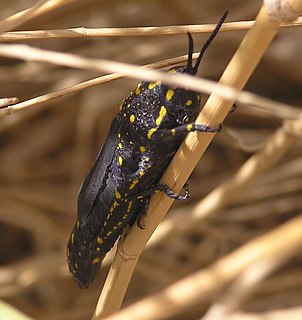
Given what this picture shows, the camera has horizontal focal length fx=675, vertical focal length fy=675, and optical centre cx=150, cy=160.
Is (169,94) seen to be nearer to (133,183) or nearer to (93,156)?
(133,183)

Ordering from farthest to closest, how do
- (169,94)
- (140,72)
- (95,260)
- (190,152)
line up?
1. (95,260)
2. (169,94)
3. (190,152)
4. (140,72)

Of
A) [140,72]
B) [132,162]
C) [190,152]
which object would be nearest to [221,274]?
[140,72]

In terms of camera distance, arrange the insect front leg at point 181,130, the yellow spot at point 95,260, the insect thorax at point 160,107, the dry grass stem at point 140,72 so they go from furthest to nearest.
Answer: the yellow spot at point 95,260, the insect thorax at point 160,107, the insect front leg at point 181,130, the dry grass stem at point 140,72

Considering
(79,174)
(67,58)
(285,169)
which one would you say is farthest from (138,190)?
(79,174)

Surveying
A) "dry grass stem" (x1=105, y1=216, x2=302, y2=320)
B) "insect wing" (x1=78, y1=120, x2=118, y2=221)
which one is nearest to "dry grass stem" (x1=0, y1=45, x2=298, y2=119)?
"dry grass stem" (x1=105, y1=216, x2=302, y2=320)

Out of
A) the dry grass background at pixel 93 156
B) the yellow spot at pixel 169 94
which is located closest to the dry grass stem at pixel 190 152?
the yellow spot at pixel 169 94

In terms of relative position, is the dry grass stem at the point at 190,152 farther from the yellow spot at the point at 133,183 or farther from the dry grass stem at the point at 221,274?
the dry grass stem at the point at 221,274

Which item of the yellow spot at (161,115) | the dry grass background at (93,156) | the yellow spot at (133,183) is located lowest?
the dry grass background at (93,156)

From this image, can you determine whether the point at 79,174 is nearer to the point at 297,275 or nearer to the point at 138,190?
the point at 297,275
